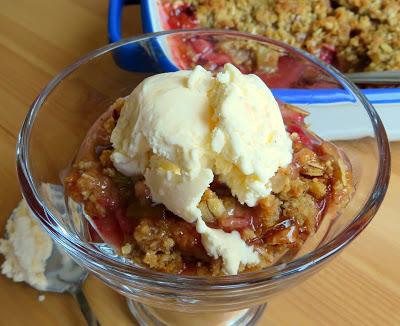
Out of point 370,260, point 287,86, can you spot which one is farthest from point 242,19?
point 370,260

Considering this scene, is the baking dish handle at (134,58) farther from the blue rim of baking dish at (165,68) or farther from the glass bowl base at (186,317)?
the glass bowl base at (186,317)

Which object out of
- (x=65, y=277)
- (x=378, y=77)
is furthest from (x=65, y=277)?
(x=378, y=77)

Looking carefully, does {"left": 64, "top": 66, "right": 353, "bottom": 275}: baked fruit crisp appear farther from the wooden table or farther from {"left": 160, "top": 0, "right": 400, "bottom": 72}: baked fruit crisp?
{"left": 160, "top": 0, "right": 400, "bottom": 72}: baked fruit crisp

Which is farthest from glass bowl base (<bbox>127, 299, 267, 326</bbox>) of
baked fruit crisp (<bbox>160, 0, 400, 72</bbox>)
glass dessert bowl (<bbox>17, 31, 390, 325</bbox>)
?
baked fruit crisp (<bbox>160, 0, 400, 72</bbox>)

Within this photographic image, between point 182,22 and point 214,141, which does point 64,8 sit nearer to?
point 182,22

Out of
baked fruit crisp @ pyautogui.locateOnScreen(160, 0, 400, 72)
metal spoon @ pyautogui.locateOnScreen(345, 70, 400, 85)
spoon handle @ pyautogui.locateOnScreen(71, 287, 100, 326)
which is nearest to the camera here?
spoon handle @ pyautogui.locateOnScreen(71, 287, 100, 326)

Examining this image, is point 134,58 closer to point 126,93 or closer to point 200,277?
point 126,93

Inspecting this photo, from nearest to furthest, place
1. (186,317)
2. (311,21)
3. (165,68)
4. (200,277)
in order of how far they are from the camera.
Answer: (200,277), (186,317), (165,68), (311,21)
